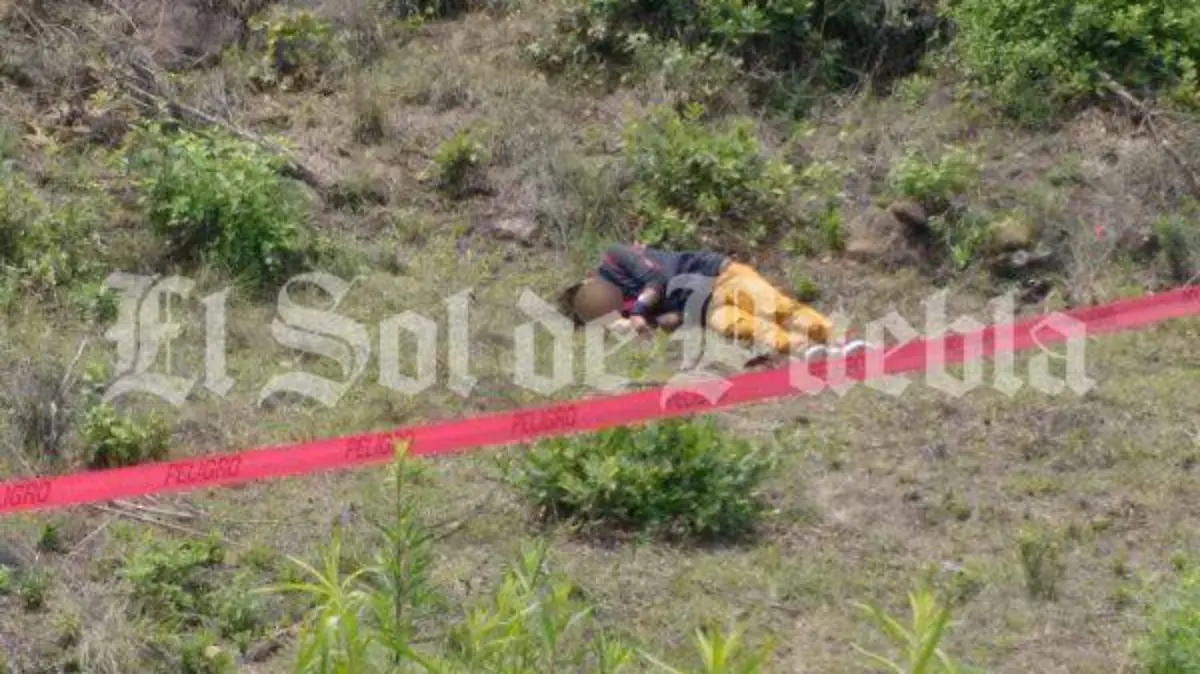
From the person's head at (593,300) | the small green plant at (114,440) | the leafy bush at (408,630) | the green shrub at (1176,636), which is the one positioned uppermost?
the leafy bush at (408,630)

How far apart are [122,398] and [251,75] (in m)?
3.47

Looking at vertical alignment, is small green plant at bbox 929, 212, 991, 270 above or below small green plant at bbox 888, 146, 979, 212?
below

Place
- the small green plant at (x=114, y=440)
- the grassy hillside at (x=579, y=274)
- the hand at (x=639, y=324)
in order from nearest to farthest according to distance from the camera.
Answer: the grassy hillside at (x=579, y=274), the small green plant at (x=114, y=440), the hand at (x=639, y=324)

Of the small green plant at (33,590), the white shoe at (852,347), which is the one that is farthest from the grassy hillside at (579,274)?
the white shoe at (852,347)

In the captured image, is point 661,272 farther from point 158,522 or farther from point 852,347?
point 158,522

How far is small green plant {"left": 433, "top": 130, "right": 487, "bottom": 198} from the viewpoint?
34.6 ft

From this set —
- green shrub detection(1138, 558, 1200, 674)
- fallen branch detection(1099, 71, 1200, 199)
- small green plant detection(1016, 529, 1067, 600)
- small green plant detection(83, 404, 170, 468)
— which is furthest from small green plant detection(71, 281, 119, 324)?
fallen branch detection(1099, 71, 1200, 199)

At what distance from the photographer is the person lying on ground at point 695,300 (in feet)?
30.2

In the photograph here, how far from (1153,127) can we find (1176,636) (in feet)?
16.8

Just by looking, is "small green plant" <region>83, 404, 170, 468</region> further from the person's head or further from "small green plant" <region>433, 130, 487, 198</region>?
"small green plant" <region>433, 130, 487, 198</region>

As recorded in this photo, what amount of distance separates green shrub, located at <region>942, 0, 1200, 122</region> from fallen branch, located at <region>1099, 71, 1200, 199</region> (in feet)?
→ 0.26

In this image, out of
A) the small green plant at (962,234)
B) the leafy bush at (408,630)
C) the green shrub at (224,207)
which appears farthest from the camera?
the small green plant at (962,234)

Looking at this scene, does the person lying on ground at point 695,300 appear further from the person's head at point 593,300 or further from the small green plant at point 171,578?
the small green plant at point 171,578

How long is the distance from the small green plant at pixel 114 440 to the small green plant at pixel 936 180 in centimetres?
399
